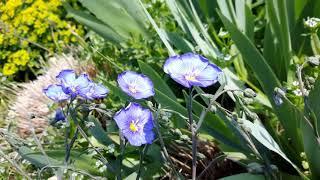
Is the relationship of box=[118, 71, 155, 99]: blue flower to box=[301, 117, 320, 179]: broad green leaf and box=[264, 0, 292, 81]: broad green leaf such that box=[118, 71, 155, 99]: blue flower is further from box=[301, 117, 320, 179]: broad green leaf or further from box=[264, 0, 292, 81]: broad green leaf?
box=[264, 0, 292, 81]: broad green leaf

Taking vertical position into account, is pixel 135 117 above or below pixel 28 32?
above

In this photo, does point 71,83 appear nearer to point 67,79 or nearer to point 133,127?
point 67,79

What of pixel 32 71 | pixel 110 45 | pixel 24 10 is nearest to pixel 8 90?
pixel 32 71

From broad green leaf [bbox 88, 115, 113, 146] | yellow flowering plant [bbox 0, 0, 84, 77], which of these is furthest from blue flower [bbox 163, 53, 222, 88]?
yellow flowering plant [bbox 0, 0, 84, 77]

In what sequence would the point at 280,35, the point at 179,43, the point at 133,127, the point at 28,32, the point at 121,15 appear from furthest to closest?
the point at 28,32
the point at 121,15
the point at 179,43
the point at 280,35
the point at 133,127

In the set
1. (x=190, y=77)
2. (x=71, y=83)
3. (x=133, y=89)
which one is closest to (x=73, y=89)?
(x=71, y=83)

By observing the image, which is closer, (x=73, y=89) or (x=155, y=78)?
(x=73, y=89)
